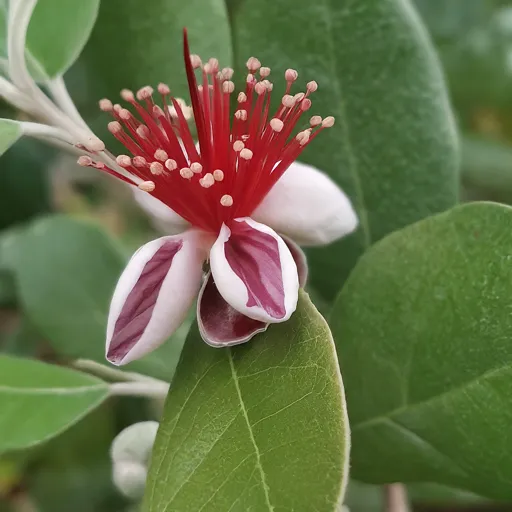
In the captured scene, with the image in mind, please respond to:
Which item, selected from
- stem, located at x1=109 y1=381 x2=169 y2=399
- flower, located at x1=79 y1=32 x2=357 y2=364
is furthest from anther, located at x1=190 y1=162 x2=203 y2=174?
stem, located at x1=109 y1=381 x2=169 y2=399

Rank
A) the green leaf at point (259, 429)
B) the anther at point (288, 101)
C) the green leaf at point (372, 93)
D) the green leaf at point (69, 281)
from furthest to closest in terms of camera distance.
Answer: the green leaf at point (69, 281)
the green leaf at point (372, 93)
the anther at point (288, 101)
the green leaf at point (259, 429)

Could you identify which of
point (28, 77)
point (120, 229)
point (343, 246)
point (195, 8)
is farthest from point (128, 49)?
point (120, 229)

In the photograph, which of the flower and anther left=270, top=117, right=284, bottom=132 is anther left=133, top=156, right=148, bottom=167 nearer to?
the flower

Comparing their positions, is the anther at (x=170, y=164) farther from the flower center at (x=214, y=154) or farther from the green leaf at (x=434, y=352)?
the green leaf at (x=434, y=352)

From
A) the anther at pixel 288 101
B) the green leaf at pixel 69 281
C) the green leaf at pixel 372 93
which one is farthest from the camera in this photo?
the green leaf at pixel 69 281

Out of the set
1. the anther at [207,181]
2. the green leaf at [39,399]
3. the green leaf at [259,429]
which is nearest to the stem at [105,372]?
the green leaf at [39,399]

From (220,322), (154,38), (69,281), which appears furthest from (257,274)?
(69,281)
